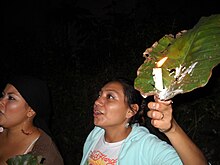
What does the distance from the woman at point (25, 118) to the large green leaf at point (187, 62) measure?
5.32 ft

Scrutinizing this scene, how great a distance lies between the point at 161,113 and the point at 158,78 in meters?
0.26

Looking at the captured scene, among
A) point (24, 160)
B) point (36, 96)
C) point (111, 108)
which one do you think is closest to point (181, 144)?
point (24, 160)

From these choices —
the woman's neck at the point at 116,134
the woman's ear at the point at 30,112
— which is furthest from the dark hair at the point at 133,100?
the woman's ear at the point at 30,112

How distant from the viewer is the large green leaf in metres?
1.06

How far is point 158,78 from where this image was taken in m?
1.06

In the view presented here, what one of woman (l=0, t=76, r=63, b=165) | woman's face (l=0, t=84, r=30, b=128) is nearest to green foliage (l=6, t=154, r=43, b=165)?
woman (l=0, t=76, r=63, b=165)

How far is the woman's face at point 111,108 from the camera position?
8.23 ft

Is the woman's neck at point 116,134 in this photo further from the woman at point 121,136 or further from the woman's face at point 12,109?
the woman's face at point 12,109

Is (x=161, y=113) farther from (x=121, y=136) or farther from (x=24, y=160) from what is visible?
(x=121, y=136)

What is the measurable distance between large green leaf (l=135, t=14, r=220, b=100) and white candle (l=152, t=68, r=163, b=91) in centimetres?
3

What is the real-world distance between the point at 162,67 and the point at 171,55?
0.22 feet

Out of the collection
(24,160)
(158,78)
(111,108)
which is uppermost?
(158,78)

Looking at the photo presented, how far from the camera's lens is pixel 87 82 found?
504 cm

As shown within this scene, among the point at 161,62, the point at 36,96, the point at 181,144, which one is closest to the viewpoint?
the point at 161,62
